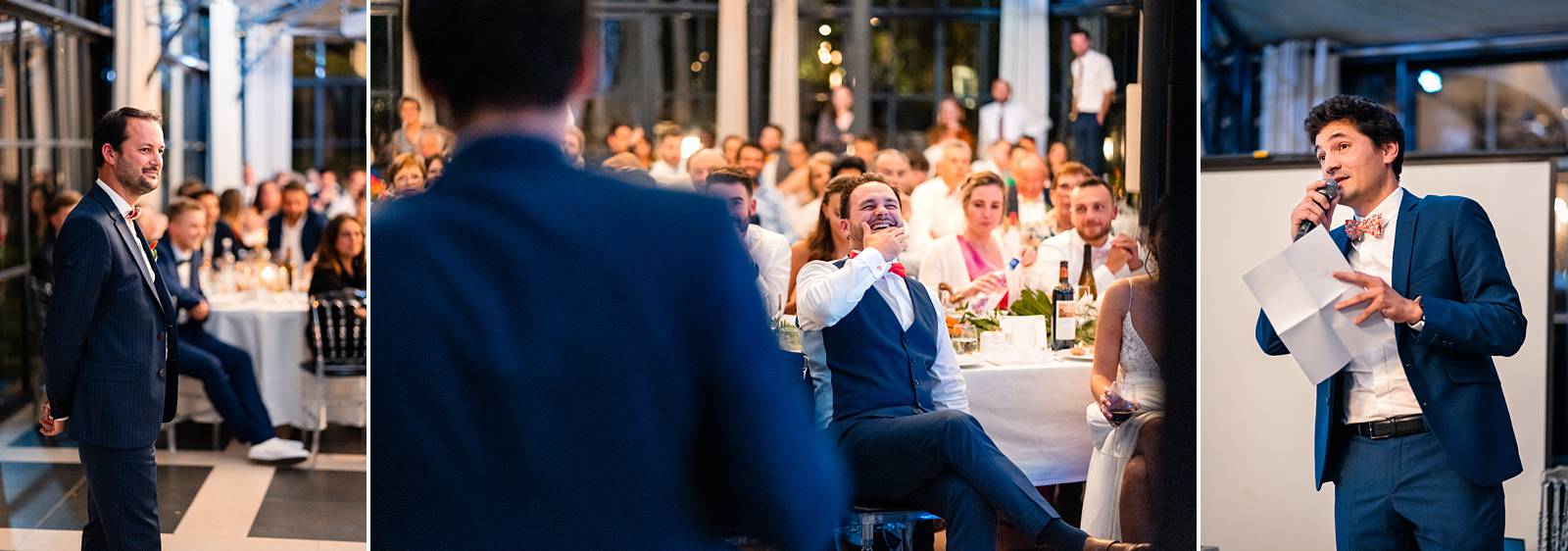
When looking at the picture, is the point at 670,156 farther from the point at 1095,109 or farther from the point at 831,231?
the point at 831,231

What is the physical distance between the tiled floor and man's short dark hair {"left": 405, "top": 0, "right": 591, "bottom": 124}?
258 cm

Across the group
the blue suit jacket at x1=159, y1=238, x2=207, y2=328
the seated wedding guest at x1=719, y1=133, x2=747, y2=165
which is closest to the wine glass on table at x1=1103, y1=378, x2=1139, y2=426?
the blue suit jacket at x1=159, y1=238, x2=207, y2=328

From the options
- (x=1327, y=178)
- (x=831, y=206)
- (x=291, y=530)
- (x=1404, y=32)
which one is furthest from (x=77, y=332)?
(x=1404, y=32)

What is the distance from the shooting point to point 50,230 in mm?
6094

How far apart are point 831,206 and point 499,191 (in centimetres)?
221

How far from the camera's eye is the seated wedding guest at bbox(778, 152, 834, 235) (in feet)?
19.1

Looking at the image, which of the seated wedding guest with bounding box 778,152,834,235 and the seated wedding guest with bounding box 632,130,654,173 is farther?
the seated wedding guest with bounding box 632,130,654,173

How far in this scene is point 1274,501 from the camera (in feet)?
13.4

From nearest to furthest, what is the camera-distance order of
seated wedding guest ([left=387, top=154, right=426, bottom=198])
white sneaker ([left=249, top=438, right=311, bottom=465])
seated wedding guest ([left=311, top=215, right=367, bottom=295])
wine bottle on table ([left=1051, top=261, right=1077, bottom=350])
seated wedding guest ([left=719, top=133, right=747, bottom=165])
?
1. seated wedding guest ([left=387, top=154, right=426, bottom=198])
2. wine bottle on table ([left=1051, top=261, right=1077, bottom=350])
3. white sneaker ([left=249, top=438, right=311, bottom=465])
4. seated wedding guest ([left=311, top=215, right=367, bottom=295])
5. seated wedding guest ([left=719, top=133, right=747, bottom=165])

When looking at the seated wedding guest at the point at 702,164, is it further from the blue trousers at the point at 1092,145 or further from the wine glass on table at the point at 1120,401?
the wine glass on table at the point at 1120,401

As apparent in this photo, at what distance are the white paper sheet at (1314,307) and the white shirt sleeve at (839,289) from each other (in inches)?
34.7

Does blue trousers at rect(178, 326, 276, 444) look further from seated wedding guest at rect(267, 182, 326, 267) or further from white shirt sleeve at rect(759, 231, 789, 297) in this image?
white shirt sleeve at rect(759, 231, 789, 297)

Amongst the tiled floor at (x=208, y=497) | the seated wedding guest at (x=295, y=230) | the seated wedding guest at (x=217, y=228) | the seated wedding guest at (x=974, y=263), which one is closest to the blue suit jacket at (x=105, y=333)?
the tiled floor at (x=208, y=497)

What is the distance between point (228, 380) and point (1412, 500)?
444 centimetres
